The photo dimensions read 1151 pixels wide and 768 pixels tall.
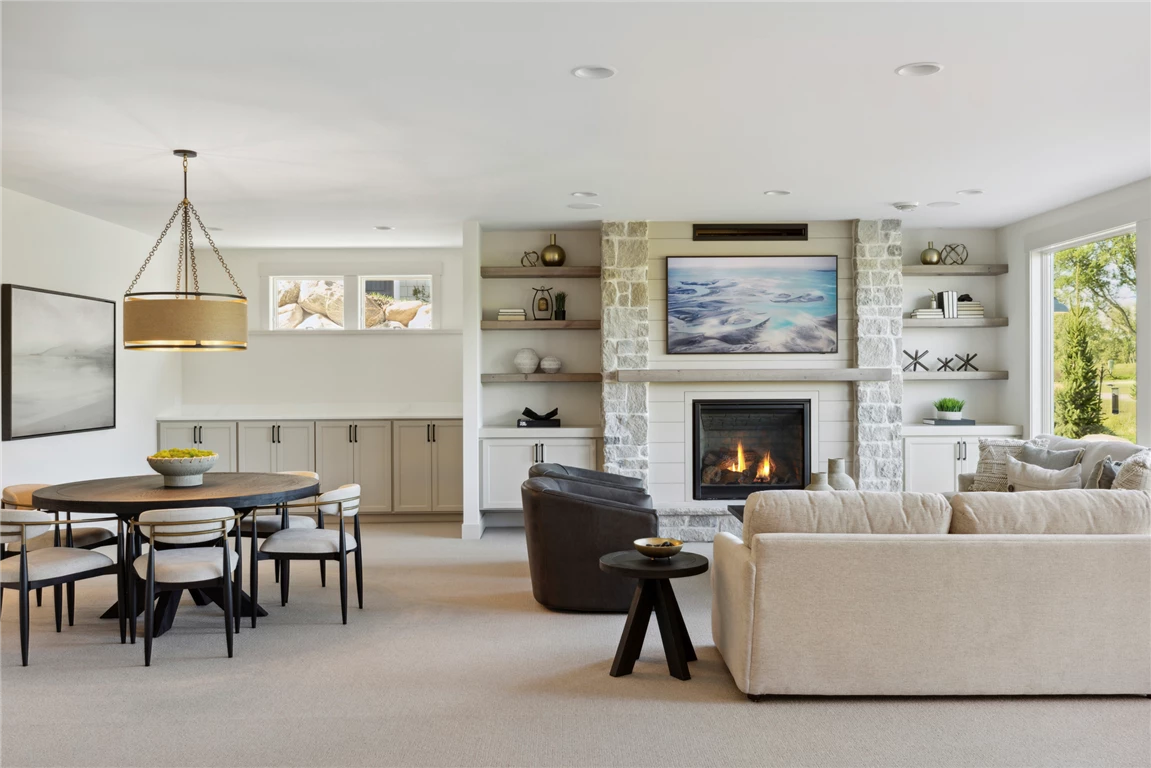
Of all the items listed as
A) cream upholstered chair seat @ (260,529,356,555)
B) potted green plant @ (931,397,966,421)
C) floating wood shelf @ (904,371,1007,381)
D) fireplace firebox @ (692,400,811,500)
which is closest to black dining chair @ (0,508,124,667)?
cream upholstered chair seat @ (260,529,356,555)

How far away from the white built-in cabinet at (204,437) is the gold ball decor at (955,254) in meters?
6.42

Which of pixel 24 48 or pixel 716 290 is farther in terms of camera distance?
pixel 716 290

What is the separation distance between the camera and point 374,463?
27.7 ft

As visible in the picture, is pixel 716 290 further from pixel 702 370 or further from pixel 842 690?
pixel 842 690

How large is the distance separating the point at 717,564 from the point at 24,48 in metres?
3.43

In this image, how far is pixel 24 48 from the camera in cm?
352

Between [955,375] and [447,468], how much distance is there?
4441 mm

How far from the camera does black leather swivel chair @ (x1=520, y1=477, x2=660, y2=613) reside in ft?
16.5

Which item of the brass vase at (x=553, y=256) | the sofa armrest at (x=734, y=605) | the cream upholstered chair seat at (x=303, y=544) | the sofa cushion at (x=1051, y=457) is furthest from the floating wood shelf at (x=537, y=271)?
the sofa armrest at (x=734, y=605)

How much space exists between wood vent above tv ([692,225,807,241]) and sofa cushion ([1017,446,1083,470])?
2.57 metres

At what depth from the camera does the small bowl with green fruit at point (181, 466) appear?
16.2 ft

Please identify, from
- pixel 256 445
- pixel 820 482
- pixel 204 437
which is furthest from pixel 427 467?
pixel 820 482

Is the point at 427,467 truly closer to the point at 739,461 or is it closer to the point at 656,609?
the point at 739,461

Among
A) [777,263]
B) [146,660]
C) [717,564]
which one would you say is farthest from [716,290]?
[146,660]
